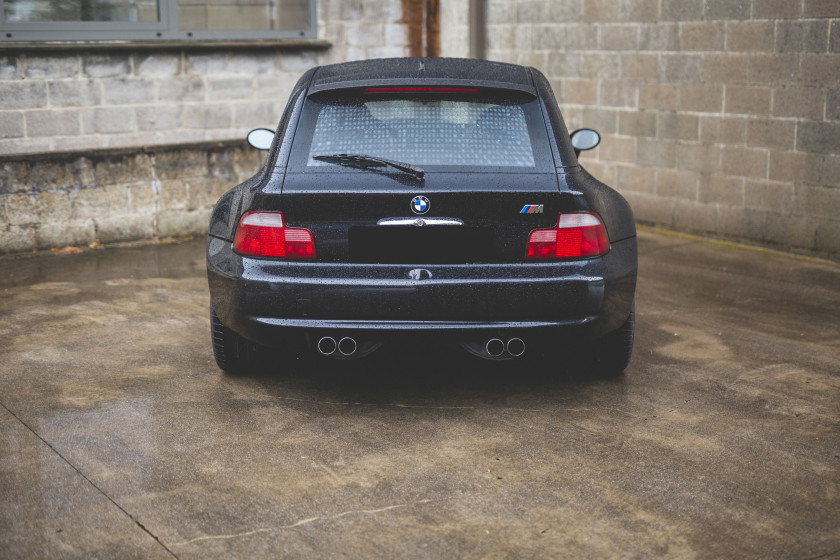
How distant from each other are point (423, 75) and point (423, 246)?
3.29ft

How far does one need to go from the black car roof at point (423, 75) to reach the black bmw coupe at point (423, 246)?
22 cm

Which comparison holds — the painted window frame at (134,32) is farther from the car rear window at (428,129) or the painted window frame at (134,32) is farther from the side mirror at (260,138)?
the car rear window at (428,129)

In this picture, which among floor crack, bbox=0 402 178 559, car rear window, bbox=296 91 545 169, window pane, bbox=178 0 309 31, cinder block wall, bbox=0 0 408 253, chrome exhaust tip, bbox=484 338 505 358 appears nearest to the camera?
floor crack, bbox=0 402 178 559

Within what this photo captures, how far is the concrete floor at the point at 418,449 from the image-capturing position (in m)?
3.45

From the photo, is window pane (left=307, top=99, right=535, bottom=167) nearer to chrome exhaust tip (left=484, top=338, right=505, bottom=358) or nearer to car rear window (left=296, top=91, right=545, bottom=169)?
car rear window (left=296, top=91, right=545, bottom=169)

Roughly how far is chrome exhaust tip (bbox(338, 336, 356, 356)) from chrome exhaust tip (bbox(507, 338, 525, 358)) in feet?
2.16

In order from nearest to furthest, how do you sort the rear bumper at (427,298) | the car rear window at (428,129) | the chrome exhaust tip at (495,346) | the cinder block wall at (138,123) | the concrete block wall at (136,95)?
1. the rear bumper at (427,298)
2. the chrome exhaust tip at (495,346)
3. the car rear window at (428,129)
4. the cinder block wall at (138,123)
5. the concrete block wall at (136,95)

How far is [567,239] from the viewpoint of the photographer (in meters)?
4.52

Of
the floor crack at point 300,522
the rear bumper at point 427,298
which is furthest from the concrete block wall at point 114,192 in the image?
the floor crack at point 300,522

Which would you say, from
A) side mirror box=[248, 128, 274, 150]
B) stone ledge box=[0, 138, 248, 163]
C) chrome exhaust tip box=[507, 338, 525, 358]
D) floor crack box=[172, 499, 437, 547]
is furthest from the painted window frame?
floor crack box=[172, 499, 437, 547]

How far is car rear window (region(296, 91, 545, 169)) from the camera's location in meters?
4.68

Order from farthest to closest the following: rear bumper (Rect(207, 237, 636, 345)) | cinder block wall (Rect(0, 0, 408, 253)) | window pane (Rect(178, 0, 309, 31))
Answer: window pane (Rect(178, 0, 309, 31))
cinder block wall (Rect(0, 0, 408, 253))
rear bumper (Rect(207, 237, 636, 345))

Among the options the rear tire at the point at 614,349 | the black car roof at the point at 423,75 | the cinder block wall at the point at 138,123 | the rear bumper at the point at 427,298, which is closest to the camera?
the rear bumper at the point at 427,298

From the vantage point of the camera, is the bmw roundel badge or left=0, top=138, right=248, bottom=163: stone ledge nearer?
the bmw roundel badge
